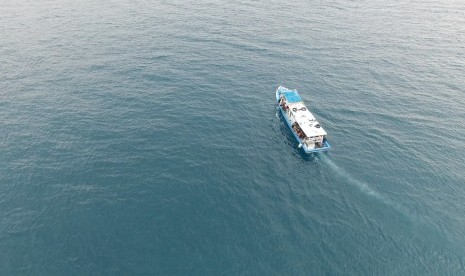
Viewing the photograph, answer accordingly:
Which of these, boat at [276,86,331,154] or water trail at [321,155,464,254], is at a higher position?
boat at [276,86,331,154]

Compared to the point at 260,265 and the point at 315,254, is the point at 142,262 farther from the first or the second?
the point at 315,254

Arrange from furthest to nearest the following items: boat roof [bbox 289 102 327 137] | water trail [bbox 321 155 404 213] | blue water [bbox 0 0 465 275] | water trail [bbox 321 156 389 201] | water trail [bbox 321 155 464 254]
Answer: boat roof [bbox 289 102 327 137]
water trail [bbox 321 156 389 201]
water trail [bbox 321 155 404 213]
water trail [bbox 321 155 464 254]
blue water [bbox 0 0 465 275]

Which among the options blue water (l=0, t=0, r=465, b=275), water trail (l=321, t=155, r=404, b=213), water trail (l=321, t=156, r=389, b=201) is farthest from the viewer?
water trail (l=321, t=156, r=389, b=201)

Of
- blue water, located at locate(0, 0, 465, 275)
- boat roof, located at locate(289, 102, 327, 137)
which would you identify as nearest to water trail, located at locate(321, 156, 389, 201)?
blue water, located at locate(0, 0, 465, 275)

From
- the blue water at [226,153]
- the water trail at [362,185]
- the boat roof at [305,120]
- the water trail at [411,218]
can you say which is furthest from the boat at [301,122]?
the water trail at [411,218]

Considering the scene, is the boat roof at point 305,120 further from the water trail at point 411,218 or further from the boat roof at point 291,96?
the water trail at point 411,218

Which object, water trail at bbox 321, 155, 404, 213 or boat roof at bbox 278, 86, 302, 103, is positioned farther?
boat roof at bbox 278, 86, 302, 103

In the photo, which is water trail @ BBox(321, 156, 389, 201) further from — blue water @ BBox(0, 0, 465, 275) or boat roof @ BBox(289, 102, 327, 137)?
boat roof @ BBox(289, 102, 327, 137)
